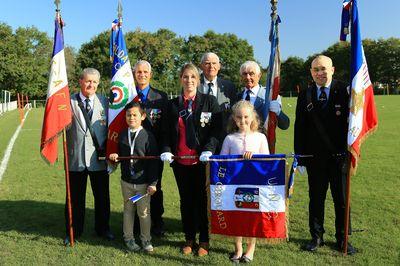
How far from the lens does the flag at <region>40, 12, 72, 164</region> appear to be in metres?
5.56

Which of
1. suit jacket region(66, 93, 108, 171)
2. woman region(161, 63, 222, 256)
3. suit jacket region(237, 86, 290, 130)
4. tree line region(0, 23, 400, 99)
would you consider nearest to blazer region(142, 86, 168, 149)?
woman region(161, 63, 222, 256)

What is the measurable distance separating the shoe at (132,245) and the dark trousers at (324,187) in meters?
2.33

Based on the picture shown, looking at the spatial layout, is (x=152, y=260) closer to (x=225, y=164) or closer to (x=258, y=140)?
(x=225, y=164)

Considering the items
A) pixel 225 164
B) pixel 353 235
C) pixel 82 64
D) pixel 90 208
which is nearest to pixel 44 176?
pixel 90 208

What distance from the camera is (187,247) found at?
532 centimetres

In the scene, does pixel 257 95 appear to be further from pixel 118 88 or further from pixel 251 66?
pixel 118 88

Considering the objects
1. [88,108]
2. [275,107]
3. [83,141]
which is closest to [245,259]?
[275,107]

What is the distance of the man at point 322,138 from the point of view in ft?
16.8

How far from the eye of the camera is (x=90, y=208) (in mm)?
7414

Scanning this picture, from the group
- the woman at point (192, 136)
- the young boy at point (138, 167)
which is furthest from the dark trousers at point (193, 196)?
the young boy at point (138, 167)

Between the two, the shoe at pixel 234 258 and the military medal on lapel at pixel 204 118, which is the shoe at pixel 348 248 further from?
the military medal on lapel at pixel 204 118

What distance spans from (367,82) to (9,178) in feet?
27.6

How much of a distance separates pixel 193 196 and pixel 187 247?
0.67 meters

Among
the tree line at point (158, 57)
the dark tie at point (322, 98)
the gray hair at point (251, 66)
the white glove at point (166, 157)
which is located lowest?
the white glove at point (166, 157)
